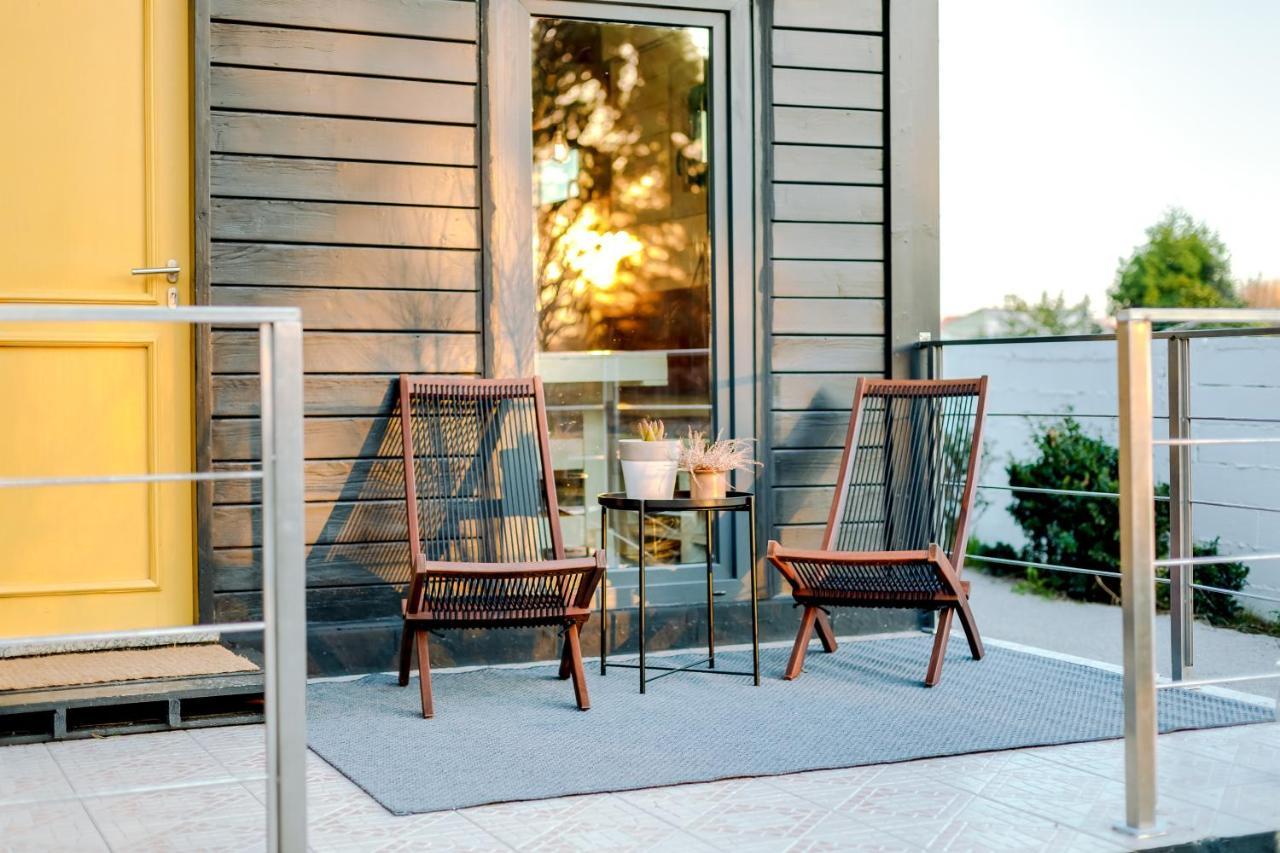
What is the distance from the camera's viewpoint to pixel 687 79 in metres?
4.97

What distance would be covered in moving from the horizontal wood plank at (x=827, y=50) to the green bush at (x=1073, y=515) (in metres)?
2.75

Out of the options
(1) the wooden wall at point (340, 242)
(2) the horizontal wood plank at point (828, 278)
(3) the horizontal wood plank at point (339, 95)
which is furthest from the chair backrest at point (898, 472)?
(3) the horizontal wood plank at point (339, 95)

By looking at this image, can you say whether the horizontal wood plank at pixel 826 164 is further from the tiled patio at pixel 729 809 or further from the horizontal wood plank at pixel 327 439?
the tiled patio at pixel 729 809

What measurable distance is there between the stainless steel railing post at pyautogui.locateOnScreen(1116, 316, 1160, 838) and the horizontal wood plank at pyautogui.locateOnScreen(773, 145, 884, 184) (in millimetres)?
2350

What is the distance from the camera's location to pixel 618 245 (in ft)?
16.0

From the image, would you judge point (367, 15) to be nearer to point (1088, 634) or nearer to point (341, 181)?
point (341, 181)

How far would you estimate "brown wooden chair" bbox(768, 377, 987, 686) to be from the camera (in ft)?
13.8

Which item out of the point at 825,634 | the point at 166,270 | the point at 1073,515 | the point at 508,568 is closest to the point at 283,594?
the point at 508,568

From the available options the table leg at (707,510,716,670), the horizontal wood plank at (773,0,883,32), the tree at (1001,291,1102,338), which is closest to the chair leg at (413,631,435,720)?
the table leg at (707,510,716,670)

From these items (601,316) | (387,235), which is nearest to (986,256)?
(601,316)

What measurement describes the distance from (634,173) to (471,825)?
2.66 m

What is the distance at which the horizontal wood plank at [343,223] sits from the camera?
169 inches

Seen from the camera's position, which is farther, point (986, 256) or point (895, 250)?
point (986, 256)

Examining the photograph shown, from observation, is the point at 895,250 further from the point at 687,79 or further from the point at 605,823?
the point at 605,823
